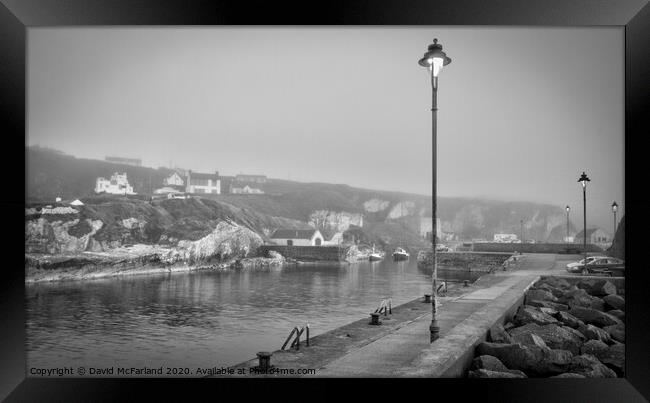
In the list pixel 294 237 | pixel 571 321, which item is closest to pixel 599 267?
pixel 571 321

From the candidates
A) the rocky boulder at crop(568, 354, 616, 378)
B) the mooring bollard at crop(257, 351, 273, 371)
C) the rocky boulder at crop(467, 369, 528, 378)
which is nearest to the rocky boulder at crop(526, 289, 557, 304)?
the rocky boulder at crop(568, 354, 616, 378)

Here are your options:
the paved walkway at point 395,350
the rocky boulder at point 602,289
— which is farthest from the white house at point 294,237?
the paved walkway at point 395,350

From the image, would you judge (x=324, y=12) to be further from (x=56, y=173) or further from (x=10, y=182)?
(x=56, y=173)

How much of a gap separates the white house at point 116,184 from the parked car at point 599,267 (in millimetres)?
88858

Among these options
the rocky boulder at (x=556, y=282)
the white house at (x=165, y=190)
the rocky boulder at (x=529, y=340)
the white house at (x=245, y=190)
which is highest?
the white house at (x=245, y=190)

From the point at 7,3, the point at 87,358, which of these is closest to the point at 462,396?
the point at 7,3

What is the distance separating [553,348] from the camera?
11547 millimetres

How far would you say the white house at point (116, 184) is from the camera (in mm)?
98625

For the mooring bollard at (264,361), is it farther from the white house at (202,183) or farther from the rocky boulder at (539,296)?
the white house at (202,183)

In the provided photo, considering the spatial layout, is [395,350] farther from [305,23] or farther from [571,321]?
[571,321]

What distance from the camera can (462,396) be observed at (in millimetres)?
7848

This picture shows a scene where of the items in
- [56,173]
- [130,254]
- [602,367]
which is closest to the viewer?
[602,367]

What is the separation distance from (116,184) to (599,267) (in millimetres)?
95417

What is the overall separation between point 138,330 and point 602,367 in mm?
20171
